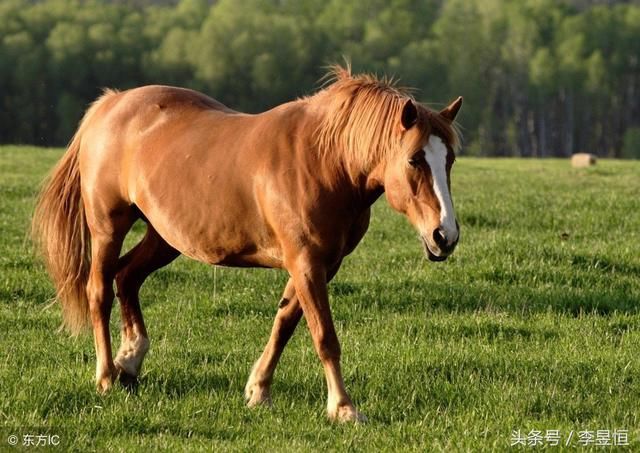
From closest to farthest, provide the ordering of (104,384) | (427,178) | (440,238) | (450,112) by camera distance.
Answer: (440,238) → (427,178) → (450,112) → (104,384)

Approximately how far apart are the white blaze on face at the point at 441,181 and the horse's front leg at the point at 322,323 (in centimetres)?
91

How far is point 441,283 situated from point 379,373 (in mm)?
3343

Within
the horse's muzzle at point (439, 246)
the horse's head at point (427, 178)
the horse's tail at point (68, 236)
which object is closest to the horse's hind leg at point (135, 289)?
the horse's tail at point (68, 236)

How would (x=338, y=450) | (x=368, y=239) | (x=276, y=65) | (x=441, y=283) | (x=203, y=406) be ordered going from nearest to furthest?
(x=338, y=450)
(x=203, y=406)
(x=441, y=283)
(x=368, y=239)
(x=276, y=65)

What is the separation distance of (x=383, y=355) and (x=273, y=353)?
130 cm

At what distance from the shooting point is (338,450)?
596 cm

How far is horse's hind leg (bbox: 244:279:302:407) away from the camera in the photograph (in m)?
7.01

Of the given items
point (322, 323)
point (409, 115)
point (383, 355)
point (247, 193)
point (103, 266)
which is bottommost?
point (383, 355)

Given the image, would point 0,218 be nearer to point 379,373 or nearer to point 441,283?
point 441,283

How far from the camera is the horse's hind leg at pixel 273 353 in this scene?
7.01 metres

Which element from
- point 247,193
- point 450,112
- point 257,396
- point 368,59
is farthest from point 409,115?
point 368,59

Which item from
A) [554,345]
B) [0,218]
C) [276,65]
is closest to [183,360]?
[554,345]

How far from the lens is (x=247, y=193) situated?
697 centimetres

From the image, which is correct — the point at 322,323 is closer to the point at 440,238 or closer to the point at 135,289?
the point at 440,238
